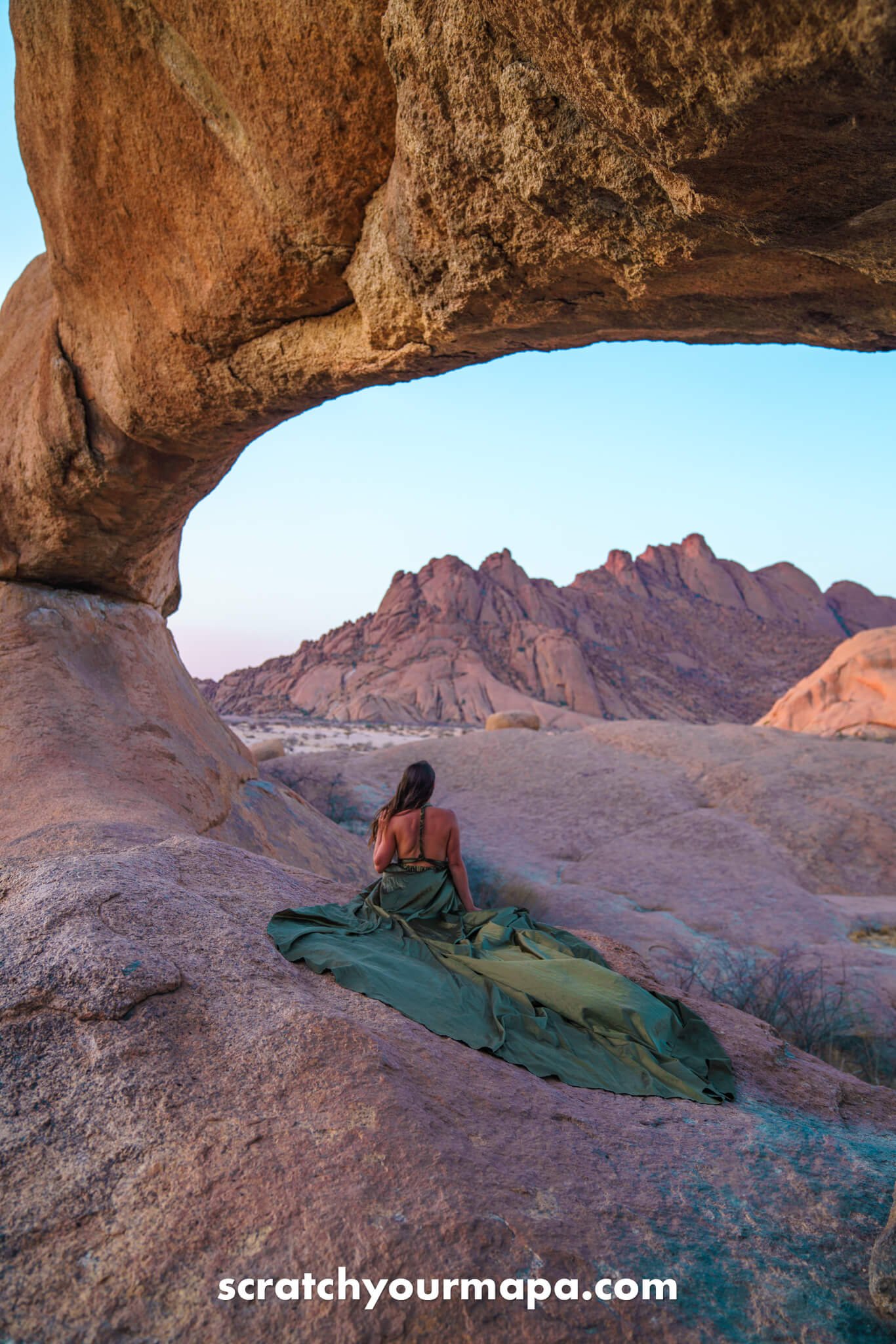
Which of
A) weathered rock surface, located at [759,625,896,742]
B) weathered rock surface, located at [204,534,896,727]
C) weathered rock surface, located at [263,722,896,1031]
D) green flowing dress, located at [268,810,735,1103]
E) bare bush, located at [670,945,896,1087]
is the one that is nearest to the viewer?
green flowing dress, located at [268,810,735,1103]

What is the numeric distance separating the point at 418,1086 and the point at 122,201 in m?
5.15

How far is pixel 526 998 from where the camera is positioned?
3404 mm

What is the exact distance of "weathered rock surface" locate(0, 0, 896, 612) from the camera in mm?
1994

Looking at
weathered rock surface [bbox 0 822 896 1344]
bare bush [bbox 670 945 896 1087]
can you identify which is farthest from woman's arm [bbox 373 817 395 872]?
bare bush [bbox 670 945 896 1087]

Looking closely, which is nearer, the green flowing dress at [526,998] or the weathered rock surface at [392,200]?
the weathered rock surface at [392,200]

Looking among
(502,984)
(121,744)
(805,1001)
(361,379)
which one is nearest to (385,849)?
(502,984)

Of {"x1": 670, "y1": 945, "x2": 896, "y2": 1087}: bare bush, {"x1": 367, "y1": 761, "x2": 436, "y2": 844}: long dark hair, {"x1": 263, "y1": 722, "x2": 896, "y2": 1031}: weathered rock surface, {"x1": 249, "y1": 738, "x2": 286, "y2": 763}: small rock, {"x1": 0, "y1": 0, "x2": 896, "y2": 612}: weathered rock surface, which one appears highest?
{"x1": 0, "y1": 0, "x2": 896, "y2": 612}: weathered rock surface

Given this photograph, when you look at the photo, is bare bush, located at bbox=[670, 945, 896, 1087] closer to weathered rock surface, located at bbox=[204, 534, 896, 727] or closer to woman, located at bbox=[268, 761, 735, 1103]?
woman, located at bbox=[268, 761, 735, 1103]

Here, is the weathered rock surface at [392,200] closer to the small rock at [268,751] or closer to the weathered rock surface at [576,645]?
the small rock at [268,751]

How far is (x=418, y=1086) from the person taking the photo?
8.09 ft

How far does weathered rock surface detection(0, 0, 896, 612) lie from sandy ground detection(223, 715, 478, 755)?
648 inches

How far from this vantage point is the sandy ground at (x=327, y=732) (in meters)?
24.4

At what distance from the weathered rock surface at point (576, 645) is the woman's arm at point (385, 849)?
26.3m

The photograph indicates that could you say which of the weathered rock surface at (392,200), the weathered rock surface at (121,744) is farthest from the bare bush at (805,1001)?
the weathered rock surface at (392,200)
